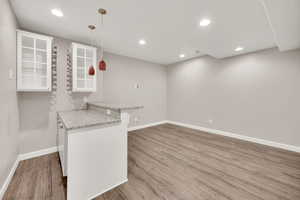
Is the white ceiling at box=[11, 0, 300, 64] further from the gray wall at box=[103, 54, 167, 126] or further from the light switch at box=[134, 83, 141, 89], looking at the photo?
the light switch at box=[134, 83, 141, 89]

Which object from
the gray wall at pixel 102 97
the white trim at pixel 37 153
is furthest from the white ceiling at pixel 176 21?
the white trim at pixel 37 153

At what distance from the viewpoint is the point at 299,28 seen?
6.37 ft

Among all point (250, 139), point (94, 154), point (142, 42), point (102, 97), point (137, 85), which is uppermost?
point (142, 42)

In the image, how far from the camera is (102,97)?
3.49 metres

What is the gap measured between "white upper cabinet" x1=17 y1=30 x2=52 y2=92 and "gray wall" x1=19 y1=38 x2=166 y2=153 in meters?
0.35

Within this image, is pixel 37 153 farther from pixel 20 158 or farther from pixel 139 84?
pixel 139 84

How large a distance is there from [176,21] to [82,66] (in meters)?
2.27

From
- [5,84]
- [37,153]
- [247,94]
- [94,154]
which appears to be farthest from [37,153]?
[247,94]

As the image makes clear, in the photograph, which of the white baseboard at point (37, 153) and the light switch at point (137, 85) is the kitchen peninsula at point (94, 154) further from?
the light switch at point (137, 85)

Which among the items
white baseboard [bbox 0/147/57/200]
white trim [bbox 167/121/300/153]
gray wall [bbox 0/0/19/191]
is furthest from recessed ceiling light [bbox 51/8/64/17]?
white trim [bbox 167/121/300/153]

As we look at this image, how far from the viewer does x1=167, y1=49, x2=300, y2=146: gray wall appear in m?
2.85

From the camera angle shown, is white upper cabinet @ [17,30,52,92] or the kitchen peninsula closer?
the kitchen peninsula

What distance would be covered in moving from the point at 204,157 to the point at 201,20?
2.69 metres

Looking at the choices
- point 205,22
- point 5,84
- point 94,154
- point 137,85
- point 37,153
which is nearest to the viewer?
point 94,154
